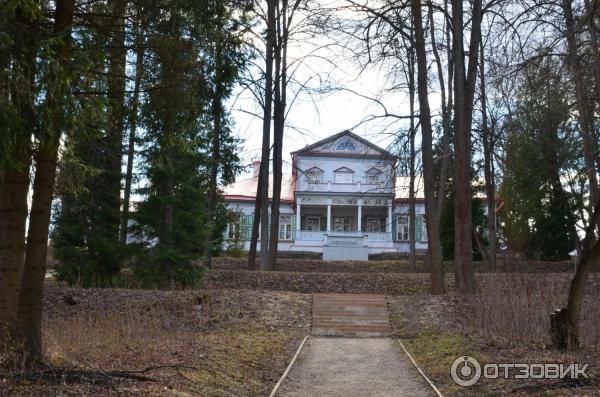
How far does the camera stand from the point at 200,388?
7301 millimetres

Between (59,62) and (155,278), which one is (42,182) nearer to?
(59,62)

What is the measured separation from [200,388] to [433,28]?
694 inches

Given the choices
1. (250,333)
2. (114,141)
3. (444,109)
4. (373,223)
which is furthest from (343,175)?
(250,333)

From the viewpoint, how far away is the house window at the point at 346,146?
4841 cm

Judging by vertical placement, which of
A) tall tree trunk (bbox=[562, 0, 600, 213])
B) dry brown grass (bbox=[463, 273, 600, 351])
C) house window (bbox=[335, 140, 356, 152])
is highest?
house window (bbox=[335, 140, 356, 152])

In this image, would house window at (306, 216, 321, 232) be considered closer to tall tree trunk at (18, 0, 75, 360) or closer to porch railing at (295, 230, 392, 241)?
porch railing at (295, 230, 392, 241)

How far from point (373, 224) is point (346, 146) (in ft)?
23.0

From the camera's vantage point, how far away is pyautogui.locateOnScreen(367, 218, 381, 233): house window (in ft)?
167

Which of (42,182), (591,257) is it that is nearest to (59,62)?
(42,182)

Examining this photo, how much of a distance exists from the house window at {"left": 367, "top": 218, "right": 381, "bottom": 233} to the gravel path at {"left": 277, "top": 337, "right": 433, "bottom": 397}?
3735 centimetres

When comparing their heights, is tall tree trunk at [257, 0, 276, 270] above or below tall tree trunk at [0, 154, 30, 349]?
above

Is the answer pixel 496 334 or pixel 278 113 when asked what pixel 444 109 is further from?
pixel 496 334

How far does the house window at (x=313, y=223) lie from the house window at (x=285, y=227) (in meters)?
1.56

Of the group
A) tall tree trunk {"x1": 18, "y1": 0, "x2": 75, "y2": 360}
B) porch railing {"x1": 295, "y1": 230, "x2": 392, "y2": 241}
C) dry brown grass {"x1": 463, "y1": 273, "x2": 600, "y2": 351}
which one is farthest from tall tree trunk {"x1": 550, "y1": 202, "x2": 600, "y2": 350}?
porch railing {"x1": 295, "y1": 230, "x2": 392, "y2": 241}
